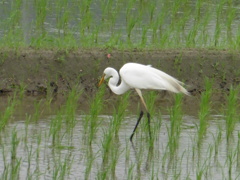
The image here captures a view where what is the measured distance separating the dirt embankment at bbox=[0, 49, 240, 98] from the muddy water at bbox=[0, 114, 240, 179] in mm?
1111

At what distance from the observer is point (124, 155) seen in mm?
6359

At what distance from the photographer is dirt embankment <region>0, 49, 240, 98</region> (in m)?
8.33

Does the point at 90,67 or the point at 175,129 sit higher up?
the point at 90,67

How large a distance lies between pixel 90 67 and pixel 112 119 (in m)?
1.60

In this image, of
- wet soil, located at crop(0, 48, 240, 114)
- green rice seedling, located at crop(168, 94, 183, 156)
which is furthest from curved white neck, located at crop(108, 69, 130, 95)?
wet soil, located at crop(0, 48, 240, 114)

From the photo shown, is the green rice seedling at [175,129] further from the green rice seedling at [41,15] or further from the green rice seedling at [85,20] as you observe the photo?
the green rice seedling at [41,15]

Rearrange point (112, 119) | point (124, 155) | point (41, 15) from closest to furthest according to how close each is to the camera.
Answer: point (124, 155) < point (112, 119) < point (41, 15)

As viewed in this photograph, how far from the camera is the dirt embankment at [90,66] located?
8.33m

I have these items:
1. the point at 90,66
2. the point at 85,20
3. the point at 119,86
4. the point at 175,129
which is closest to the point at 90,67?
the point at 90,66

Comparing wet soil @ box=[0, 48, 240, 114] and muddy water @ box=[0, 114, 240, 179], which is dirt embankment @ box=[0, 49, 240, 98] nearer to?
wet soil @ box=[0, 48, 240, 114]

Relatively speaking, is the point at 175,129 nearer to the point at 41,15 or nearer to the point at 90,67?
the point at 90,67

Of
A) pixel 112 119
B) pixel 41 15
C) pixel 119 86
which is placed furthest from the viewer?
pixel 41 15

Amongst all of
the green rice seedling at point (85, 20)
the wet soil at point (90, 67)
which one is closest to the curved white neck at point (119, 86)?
the wet soil at point (90, 67)

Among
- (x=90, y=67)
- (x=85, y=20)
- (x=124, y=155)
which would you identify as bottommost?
(x=124, y=155)
